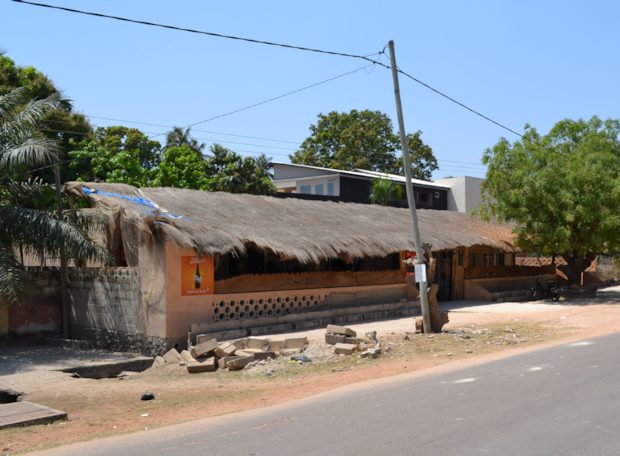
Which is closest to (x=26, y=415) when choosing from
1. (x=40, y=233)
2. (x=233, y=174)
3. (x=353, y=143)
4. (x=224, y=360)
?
(x=224, y=360)

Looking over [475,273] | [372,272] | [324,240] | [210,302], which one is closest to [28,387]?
[210,302]

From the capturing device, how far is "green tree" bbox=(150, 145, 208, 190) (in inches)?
1223

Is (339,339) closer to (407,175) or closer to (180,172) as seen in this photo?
(407,175)

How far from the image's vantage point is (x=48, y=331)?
17.0 metres

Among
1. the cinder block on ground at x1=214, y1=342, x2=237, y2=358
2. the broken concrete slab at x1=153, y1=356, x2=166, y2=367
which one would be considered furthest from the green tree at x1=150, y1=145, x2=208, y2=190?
the cinder block on ground at x1=214, y1=342, x2=237, y2=358

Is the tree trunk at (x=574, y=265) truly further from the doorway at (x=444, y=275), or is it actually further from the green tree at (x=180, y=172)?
the green tree at (x=180, y=172)

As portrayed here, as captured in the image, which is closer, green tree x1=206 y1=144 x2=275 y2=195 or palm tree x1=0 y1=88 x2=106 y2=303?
palm tree x1=0 y1=88 x2=106 y2=303

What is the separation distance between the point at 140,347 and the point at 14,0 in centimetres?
809

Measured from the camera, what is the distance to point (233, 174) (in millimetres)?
34406

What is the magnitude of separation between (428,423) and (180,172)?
25.8 metres

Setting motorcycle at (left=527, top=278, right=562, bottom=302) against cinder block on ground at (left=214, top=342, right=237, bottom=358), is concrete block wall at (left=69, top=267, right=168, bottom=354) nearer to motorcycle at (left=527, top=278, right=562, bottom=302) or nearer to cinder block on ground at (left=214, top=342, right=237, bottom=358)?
cinder block on ground at (left=214, top=342, right=237, bottom=358)

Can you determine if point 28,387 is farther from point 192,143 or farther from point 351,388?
point 192,143

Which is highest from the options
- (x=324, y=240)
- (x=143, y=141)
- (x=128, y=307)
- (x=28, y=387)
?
(x=143, y=141)

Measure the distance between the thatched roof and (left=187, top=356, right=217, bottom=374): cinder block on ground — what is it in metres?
2.76
